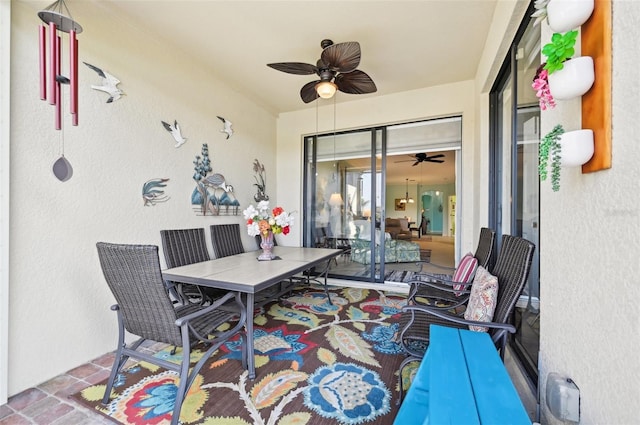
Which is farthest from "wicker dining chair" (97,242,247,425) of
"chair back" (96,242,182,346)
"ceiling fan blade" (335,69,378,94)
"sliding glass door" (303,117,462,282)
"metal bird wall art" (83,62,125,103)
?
"sliding glass door" (303,117,462,282)

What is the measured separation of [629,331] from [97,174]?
3177 millimetres

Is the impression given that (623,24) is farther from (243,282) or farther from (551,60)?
(243,282)

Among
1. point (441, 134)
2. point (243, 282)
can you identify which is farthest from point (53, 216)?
point (441, 134)

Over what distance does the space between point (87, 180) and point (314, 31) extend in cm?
248

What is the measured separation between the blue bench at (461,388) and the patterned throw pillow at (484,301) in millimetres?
340

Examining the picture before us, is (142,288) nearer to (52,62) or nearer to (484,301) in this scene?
(52,62)

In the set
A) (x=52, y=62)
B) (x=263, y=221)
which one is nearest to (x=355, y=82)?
(x=263, y=221)

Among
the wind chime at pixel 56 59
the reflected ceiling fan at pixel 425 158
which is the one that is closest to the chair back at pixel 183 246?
the wind chime at pixel 56 59

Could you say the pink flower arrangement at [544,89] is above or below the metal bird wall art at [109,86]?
below

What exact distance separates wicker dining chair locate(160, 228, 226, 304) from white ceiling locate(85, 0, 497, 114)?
204cm

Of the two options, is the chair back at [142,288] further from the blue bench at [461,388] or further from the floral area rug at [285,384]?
the blue bench at [461,388]

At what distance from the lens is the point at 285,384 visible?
1.83 m

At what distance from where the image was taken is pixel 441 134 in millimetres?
4004

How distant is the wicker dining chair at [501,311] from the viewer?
1.43m
